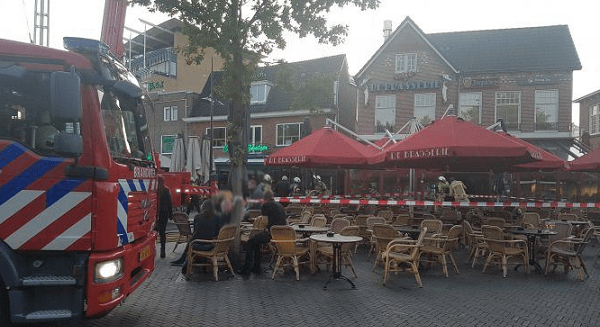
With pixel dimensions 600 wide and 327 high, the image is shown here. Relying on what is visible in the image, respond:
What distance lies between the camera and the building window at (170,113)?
3545 centimetres

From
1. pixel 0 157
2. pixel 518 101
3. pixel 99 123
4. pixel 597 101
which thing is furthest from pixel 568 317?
pixel 597 101

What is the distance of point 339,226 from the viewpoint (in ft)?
30.5

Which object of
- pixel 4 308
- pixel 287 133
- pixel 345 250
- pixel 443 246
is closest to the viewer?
pixel 4 308

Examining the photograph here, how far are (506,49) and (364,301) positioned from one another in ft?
75.7

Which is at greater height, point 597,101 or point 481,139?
point 597,101

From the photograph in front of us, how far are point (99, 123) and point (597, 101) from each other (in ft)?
97.7

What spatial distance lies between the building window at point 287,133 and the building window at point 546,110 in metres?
13.8

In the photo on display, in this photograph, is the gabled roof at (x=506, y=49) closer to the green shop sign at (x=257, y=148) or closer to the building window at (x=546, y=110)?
the building window at (x=546, y=110)

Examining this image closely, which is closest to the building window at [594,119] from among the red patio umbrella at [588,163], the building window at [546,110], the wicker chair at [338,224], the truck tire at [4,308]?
the building window at [546,110]

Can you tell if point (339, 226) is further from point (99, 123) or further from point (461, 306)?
point (99, 123)

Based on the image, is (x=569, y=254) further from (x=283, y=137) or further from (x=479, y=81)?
(x=283, y=137)

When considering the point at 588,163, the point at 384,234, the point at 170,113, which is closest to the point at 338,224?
the point at 384,234

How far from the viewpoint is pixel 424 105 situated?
25.3 m

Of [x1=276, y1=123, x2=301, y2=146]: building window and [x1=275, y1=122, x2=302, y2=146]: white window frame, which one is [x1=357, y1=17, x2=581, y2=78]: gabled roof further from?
[x1=275, y1=122, x2=302, y2=146]: white window frame
